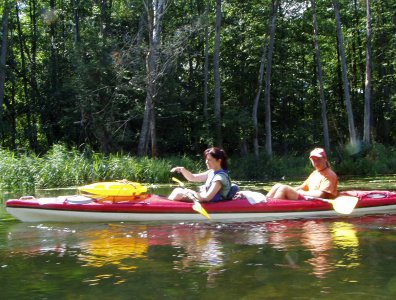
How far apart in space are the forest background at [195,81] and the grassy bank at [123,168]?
0.30 feet

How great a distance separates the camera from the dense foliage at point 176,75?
67.3 feet

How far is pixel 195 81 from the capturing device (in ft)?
83.7

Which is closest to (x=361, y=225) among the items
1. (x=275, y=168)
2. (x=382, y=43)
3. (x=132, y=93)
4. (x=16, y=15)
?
(x=275, y=168)

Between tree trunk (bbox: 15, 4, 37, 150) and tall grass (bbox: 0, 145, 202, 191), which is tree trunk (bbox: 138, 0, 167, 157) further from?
tree trunk (bbox: 15, 4, 37, 150)

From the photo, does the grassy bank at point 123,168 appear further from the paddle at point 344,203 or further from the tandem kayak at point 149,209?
the paddle at point 344,203

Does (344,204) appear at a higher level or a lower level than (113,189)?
lower

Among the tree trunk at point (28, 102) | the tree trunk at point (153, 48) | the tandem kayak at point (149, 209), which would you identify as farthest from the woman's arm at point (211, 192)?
the tree trunk at point (28, 102)

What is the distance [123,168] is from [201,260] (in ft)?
32.1

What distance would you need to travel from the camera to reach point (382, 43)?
2577 cm

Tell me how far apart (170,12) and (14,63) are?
8.11 metres

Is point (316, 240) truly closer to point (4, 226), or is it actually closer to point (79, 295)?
point (79, 295)

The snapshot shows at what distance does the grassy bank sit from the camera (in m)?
13.7

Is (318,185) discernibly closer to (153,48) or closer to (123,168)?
(123,168)

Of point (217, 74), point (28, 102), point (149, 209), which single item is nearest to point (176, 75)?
point (217, 74)
